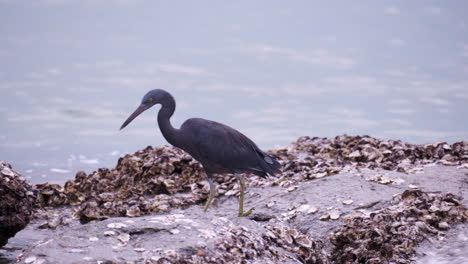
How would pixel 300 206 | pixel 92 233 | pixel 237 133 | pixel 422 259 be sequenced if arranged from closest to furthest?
pixel 92 233 < pixel 422 259 < pixel 237 133 < pixel 300 206

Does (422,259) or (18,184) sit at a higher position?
(18,184)

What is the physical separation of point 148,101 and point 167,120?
36 centimetres

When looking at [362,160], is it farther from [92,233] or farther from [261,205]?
[92,233]

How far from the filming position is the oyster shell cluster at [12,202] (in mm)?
8289

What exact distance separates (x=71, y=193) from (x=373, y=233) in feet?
24.2

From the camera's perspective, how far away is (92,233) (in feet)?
19.6

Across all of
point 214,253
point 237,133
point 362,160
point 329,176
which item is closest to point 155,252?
point 214,253

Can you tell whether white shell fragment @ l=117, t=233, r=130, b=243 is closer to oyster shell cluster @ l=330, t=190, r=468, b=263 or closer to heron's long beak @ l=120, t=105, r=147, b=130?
heron's long beak @ l=120, t=105, r=147, b=130

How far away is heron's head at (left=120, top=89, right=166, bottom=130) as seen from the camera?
25.1 ft

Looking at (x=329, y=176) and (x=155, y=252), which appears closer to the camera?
(x=155, y=252)

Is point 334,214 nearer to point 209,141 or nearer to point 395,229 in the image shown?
point 395,229

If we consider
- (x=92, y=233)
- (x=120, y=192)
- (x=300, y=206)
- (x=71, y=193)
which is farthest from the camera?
(x=71, y=193)

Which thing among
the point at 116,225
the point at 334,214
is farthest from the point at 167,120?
the point at 334,214

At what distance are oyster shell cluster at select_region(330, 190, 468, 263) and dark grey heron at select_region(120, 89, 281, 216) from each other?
4.55 feet
